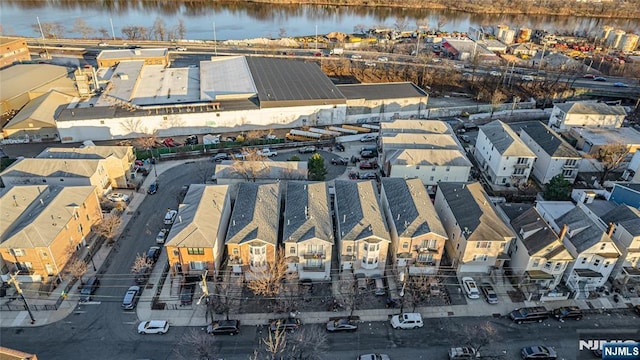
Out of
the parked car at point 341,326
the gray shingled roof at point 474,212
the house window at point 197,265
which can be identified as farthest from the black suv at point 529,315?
the house window at point 197,265

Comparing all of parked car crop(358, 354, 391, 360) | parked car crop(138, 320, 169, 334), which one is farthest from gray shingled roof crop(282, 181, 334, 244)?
parked car crop(138, 320, 169, 334)

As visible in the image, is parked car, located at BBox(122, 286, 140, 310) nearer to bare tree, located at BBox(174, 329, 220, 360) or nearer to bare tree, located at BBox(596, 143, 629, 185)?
bare tree, located at BBox(174, 329, 220, 360)

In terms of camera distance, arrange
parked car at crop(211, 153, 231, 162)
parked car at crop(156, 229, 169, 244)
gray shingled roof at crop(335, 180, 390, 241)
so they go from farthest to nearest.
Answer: parked car at crop(211, 153, 231, 162) → parked car at crop(156, 229, 169, 244) → gray shingled roof at crop(335, 180, 390, 241)

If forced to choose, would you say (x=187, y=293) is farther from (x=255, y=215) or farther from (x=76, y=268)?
(x=76, y=268)

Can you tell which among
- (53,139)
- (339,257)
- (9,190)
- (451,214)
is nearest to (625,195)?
(451,214)

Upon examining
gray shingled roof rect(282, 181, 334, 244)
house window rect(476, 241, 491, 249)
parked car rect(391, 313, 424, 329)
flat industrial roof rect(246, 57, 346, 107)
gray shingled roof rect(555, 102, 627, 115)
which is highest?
gray shingled roof rect(555, 102, 627, 115)

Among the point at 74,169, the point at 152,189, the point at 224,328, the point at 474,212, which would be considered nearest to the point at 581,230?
the point at 474,212
